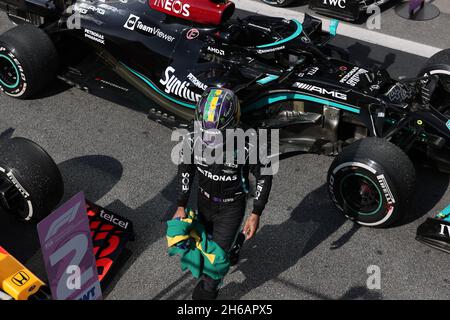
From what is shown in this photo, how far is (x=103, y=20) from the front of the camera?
732cm

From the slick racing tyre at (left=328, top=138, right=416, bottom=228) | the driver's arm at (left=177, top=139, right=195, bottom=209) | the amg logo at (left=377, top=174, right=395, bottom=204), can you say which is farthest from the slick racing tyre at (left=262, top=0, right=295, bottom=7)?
the driver's arm at (left=177, top=139, right=195, bottom=209)

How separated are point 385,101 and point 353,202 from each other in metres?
1.00

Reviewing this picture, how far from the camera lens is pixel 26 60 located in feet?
24.1

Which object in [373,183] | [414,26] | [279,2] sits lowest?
[414,26]

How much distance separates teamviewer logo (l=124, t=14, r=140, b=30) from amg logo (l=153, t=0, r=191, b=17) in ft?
0.91

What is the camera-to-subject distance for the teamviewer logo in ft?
23.6

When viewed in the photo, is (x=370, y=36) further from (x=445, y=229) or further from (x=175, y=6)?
(x=445, y=229)

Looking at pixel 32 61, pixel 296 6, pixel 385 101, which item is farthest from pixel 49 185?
pixel 296 6

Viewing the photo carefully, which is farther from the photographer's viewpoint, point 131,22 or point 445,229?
point 131,22

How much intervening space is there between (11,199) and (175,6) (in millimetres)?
2708

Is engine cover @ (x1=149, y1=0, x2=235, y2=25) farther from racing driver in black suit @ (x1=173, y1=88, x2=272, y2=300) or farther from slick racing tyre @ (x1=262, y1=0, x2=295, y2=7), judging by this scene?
slick racing tyre @ (x1=262, y1=0, x2=295, y2=7)

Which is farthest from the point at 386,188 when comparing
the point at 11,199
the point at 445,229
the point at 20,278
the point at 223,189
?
the point at 11,199

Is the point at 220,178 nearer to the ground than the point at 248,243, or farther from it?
farther from it
